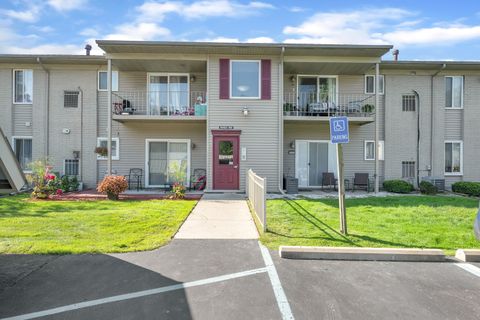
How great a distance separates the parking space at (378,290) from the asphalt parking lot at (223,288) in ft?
0.04

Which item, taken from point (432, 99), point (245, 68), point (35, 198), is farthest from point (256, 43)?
point (35, 198)

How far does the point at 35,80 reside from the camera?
1400 cm

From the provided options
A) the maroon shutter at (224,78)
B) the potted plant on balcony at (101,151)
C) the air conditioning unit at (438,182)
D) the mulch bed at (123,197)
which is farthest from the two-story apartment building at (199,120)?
the mulch bed at (123,197)

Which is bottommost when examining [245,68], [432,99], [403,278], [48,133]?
[403,278]

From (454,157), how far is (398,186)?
154 inches

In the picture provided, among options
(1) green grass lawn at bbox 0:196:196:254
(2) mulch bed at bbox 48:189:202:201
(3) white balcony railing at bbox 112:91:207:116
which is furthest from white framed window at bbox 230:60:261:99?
(1) green grass lawn at bbox 0:196:196:254

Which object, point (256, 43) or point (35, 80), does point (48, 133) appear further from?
point (256, 43)

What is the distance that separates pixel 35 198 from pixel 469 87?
19368mm

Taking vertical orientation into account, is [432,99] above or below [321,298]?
above

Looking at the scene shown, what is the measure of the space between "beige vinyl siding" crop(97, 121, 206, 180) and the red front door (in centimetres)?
177

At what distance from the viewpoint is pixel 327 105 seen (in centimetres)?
1346

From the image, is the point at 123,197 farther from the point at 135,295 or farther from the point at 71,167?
the point at 135,295

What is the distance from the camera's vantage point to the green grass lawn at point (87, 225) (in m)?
5.34

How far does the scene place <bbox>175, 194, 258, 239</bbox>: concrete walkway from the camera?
20.3 ft
